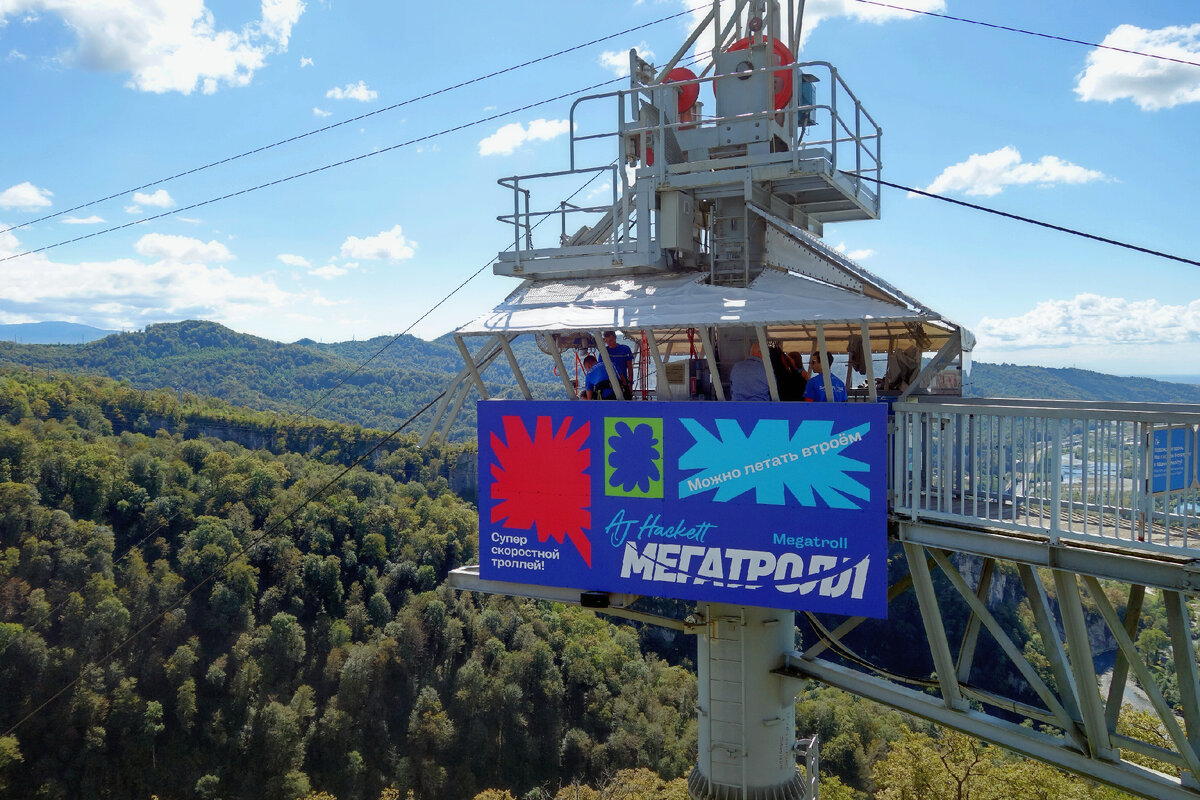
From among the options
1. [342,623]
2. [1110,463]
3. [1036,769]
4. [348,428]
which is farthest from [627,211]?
[348,428]

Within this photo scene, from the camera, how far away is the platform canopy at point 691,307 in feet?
30.9

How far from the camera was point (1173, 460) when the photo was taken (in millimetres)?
7633

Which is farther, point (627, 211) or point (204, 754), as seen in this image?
point (204, 754)

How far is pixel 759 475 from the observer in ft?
31.5

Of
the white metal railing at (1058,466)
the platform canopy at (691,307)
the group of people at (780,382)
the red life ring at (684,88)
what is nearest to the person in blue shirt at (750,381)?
the group of people at (780,382)

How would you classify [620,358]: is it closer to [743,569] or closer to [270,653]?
[743,569]

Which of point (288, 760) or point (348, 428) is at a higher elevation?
point (348, 428)

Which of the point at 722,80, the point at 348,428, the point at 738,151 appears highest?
the point at 722,80

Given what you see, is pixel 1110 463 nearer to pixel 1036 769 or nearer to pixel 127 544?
pixel 1036 769

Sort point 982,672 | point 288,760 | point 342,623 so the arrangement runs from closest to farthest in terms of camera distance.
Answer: point 288,760
point 342,623
point 982,672

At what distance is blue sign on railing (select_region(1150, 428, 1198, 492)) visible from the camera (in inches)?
298

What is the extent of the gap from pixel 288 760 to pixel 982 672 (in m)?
70.5

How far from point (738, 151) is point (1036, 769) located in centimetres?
2198

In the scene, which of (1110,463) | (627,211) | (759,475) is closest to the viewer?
(1110,463)
